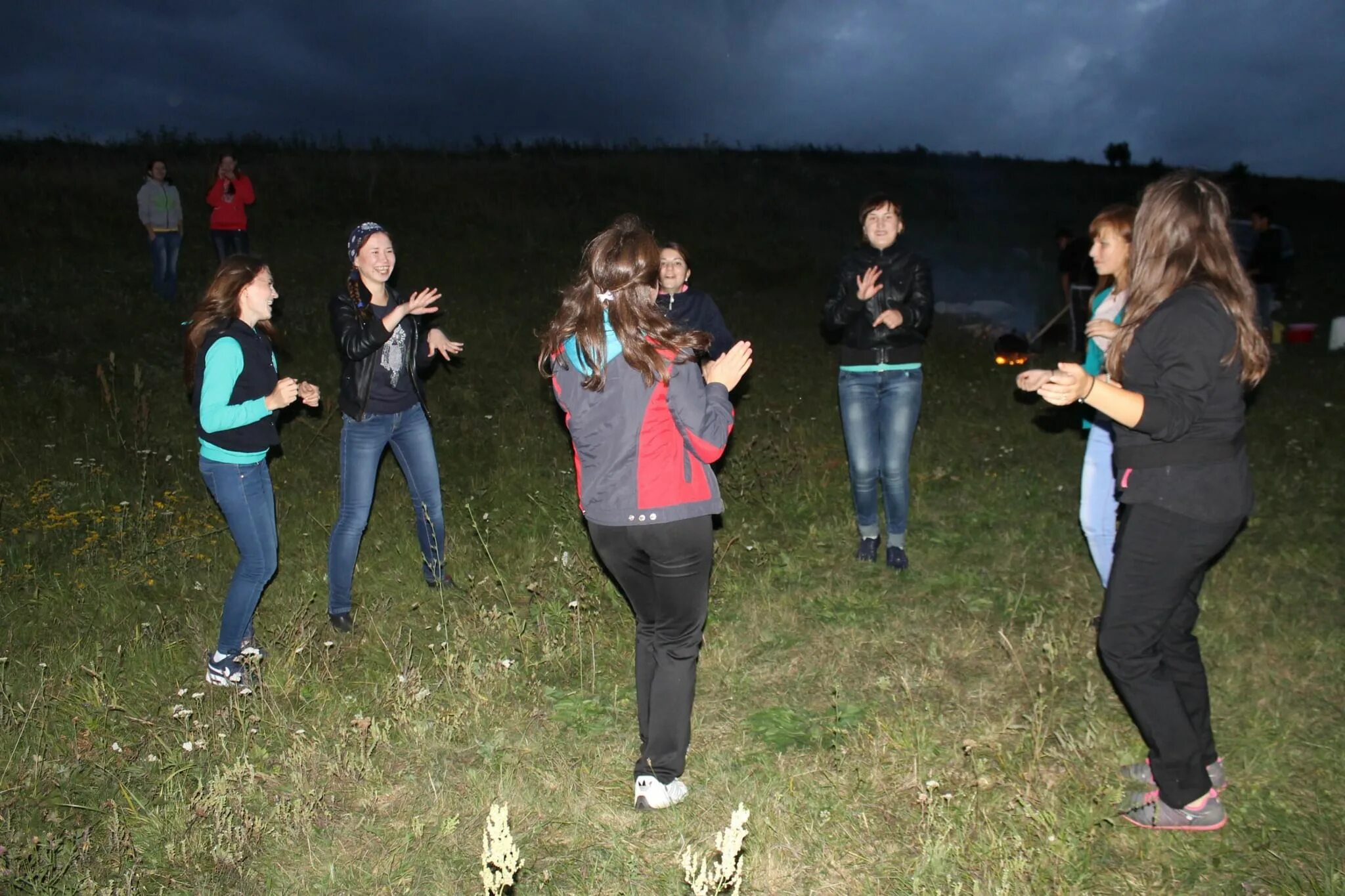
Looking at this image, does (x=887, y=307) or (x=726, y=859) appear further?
(x=887, y=307)

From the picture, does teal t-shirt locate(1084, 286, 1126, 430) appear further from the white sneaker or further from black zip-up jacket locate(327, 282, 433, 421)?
black zip-up jacket locate(327, 282, 433, 421)

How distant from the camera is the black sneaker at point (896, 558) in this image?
6.77m

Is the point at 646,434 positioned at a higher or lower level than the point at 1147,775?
higher

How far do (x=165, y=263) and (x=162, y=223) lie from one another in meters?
0.58

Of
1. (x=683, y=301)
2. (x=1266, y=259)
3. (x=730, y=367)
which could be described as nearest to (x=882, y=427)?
(x=683, y=301)

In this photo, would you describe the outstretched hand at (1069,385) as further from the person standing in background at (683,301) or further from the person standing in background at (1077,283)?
the person standing in background at (1077,283)

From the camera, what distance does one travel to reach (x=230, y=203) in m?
13.1

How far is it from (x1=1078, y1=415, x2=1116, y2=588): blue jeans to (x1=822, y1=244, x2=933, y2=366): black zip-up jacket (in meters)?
1.42

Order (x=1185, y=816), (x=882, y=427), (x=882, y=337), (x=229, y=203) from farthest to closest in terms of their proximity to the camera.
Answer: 1. (x=229, y=203)
2. (x=882, y=427)
3. (x=882, y=337)
4. (x=1185, y=816)

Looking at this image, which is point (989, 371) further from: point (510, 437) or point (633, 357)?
point (633, 357)

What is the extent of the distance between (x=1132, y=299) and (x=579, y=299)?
6.98 feet

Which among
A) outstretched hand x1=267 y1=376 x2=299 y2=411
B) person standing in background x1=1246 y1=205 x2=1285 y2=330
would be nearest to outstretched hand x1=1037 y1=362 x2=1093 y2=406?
outstretched hand x1=267 y1=376 x2=299 y2=411

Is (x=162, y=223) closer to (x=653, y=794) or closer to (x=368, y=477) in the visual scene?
(x=368, y=477)

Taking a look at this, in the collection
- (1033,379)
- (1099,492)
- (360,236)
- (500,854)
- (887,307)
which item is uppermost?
(360,236)
